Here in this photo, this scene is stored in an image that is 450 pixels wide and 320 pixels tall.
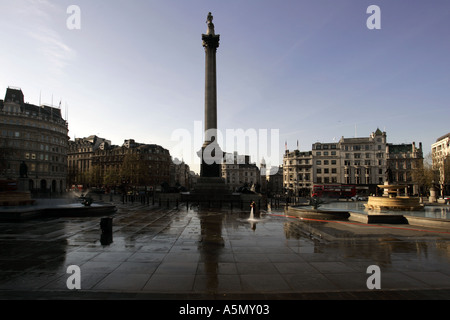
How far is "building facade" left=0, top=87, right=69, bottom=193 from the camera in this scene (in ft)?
232

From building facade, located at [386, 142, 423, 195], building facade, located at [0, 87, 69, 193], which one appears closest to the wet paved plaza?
building facade, located at [0, 87, 69, 193]

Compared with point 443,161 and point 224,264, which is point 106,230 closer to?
point 224,264

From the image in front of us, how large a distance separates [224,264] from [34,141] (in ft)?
288

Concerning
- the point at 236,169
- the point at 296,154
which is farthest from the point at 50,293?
the point at 236,169

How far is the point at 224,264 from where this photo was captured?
7969 mm

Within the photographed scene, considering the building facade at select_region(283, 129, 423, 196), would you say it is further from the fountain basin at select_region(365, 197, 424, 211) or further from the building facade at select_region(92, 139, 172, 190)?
the fountain basin at select_region(365, 197, 424, 211)

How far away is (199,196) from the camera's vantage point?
36.2 meters

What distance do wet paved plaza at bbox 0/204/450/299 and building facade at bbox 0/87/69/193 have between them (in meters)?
73.2

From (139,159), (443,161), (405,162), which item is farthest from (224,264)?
(139,159)

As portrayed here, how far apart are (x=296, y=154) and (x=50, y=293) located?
9536 cm

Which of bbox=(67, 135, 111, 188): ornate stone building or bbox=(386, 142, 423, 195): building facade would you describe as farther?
bbox=(67, 135, 111, 188): ornate stone building

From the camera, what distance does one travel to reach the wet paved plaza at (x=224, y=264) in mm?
5859

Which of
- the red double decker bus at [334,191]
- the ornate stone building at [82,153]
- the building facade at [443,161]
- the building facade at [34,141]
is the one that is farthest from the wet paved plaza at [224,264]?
the ornate stone building at [82,153]
